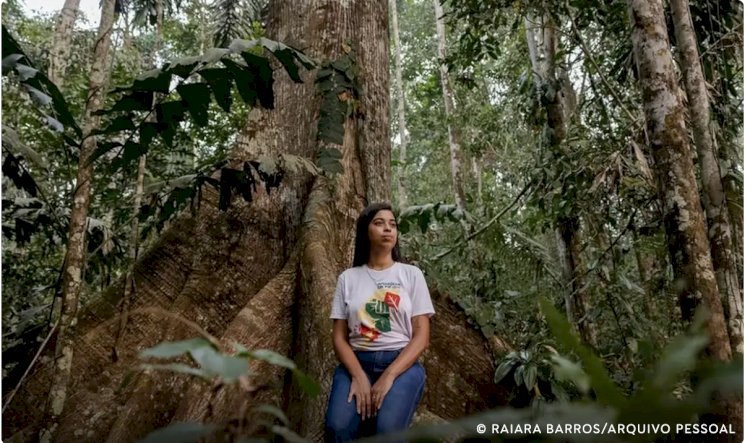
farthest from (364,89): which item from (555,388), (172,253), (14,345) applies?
(14,345)

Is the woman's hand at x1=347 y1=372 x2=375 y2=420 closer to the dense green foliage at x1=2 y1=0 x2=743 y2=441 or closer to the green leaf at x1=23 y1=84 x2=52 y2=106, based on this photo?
the dense green foliage at x1=2 y1=0 x2=743 y2=441

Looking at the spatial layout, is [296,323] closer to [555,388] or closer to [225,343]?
[225,343]

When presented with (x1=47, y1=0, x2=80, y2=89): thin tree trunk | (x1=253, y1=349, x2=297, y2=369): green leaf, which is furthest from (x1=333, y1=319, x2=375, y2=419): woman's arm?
(x1=47, y1=0, x2=80, y2=89): thin tree trunk

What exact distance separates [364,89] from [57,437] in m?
2.43

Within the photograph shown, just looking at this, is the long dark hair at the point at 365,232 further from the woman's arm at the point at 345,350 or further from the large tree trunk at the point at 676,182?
the large tree trunk at the point at 676,182

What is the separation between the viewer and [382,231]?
8.36 feet

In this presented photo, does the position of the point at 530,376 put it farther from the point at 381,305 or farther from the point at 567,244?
the point at 567,244

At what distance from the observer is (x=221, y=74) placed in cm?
254

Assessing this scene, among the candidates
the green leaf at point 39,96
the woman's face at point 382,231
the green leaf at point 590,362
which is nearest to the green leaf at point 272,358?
the green leaf at point 590,362

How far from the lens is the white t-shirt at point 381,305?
2.44m

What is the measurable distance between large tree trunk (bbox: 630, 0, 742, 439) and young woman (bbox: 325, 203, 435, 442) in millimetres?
948

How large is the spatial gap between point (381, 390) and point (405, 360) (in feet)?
0.42

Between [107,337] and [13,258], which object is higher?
[13,258]

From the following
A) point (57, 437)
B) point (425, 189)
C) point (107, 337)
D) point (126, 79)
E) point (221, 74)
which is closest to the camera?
point (221, 74)
